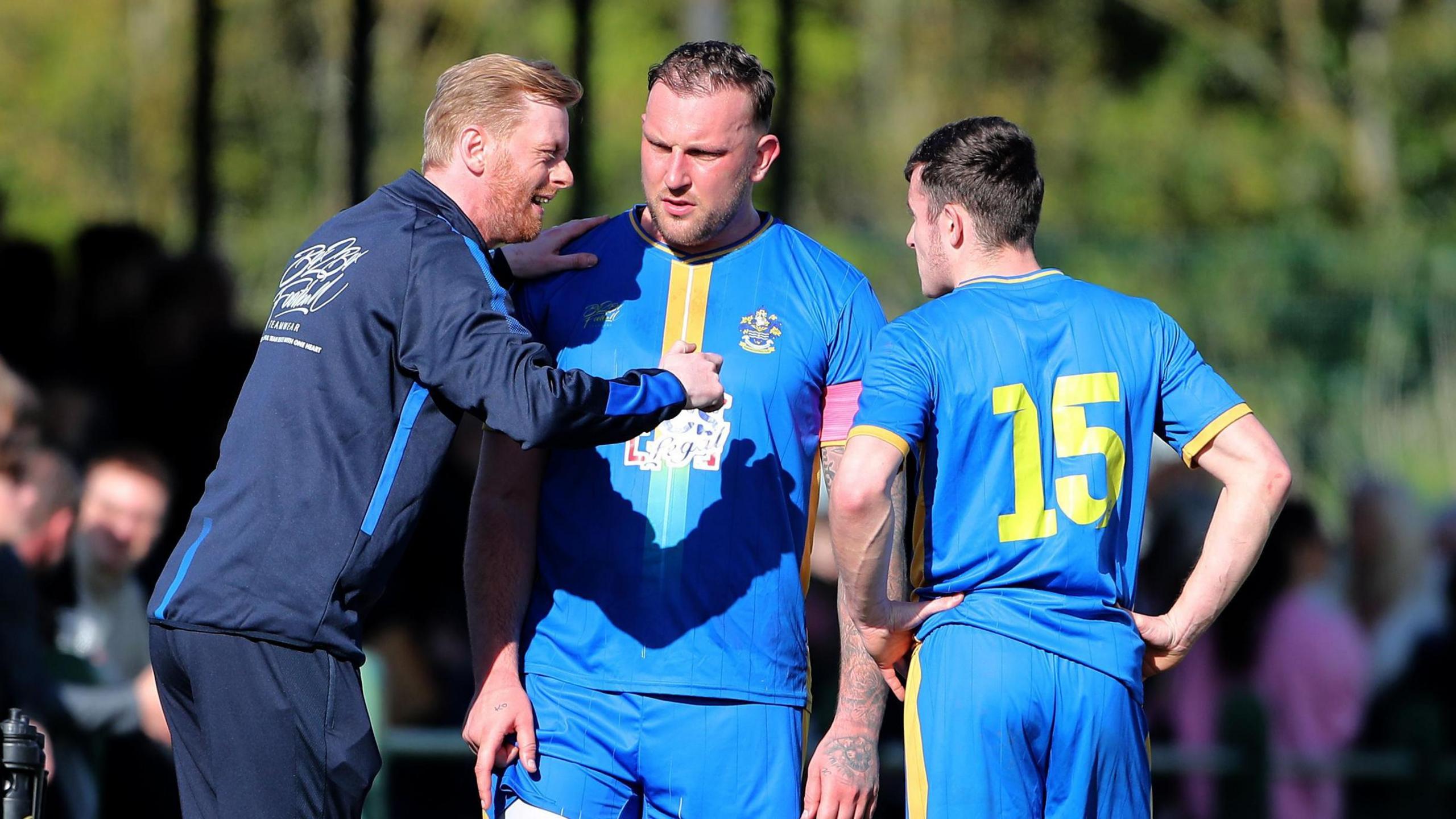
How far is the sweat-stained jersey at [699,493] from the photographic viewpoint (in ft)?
11.9

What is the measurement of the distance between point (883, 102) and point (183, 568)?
19.8m

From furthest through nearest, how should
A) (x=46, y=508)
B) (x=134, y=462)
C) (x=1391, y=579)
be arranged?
(x=1391, y=579), (x=134, y=462), (x=46, y=508)

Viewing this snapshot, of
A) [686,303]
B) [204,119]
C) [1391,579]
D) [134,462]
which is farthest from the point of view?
[204,119]

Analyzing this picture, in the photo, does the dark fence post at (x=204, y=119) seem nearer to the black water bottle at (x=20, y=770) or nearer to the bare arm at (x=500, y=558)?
the black water bottle at (x=20, y=770)

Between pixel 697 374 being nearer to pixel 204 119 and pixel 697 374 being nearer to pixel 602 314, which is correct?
pixel 602 314

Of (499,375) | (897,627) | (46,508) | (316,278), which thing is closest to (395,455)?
(499,375)

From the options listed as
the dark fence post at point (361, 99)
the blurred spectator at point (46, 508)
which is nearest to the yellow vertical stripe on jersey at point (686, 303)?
the blurred spectator at point (46, 508)

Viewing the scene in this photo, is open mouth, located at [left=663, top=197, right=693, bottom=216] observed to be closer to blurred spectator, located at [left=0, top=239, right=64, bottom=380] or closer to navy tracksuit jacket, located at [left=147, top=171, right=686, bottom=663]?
navy tracksuit jacket, located at [left=147, top=171, right=686, bottom=663]

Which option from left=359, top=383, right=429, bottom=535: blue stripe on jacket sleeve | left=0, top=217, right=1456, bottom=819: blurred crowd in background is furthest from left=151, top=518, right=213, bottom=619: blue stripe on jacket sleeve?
left=0, top=217, right=1456, bottom=819: blurred crowd in background

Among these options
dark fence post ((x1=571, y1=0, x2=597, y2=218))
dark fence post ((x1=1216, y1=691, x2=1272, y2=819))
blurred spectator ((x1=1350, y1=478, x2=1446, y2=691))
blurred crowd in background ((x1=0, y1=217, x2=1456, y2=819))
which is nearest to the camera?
blurred crowd in background ((x1=0, y1=217, x2=1456, y2=819))

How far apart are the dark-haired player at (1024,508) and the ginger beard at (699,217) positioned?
44 centimetres

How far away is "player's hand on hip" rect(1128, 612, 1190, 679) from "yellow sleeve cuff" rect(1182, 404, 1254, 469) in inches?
13.9

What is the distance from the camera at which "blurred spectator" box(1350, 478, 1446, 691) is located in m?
8.27

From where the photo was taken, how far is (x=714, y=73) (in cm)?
369
